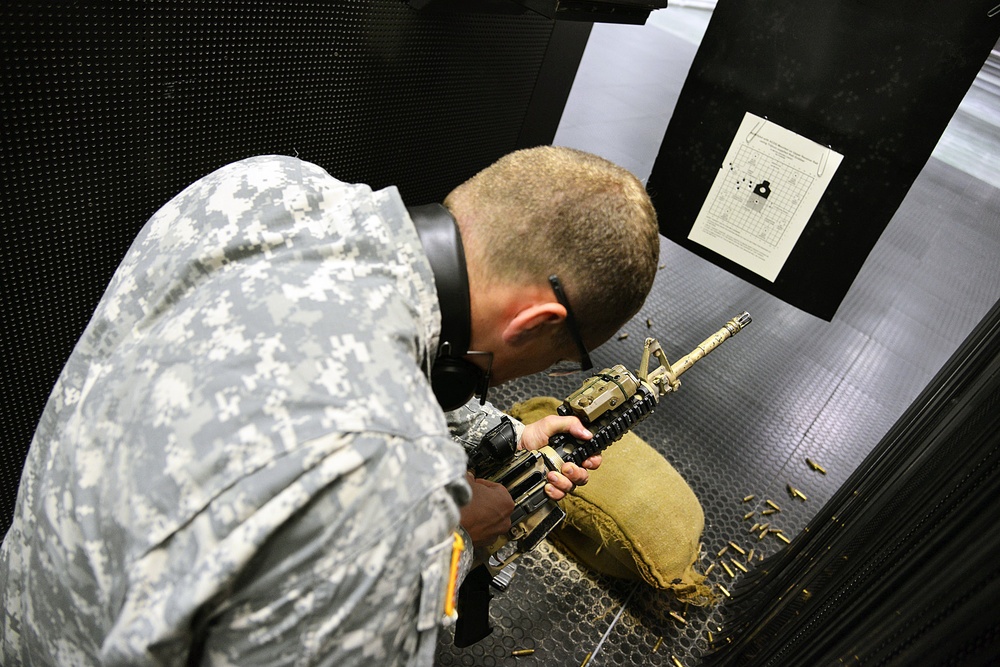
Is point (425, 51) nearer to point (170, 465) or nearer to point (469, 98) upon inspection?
point (469, 98)

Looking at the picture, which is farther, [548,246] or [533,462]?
[533,462]

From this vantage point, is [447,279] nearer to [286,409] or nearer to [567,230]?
[567,230]

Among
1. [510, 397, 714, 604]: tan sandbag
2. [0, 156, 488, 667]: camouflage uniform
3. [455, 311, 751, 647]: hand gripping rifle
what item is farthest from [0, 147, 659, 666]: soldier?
[510, 397, 714, 604]: tan sandbag

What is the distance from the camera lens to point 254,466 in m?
0.67

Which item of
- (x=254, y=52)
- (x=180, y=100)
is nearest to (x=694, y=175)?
→ (x=254, y=52)

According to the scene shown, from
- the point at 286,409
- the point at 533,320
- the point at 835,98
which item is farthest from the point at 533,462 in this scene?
the point at 835,98

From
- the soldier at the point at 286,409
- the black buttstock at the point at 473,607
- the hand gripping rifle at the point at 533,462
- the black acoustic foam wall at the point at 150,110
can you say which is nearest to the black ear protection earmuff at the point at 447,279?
the soldier at the point at 286,409

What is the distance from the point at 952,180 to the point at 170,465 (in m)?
6.06

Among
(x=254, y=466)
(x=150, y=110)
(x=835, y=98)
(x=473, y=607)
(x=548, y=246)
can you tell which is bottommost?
(x=473, y=607)

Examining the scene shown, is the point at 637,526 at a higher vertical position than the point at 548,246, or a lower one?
lower

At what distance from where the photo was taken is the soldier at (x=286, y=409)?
67 centimetres

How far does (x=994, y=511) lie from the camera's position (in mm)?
796

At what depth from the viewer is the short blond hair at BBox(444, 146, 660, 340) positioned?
961 mm

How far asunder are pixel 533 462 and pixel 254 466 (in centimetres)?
98
